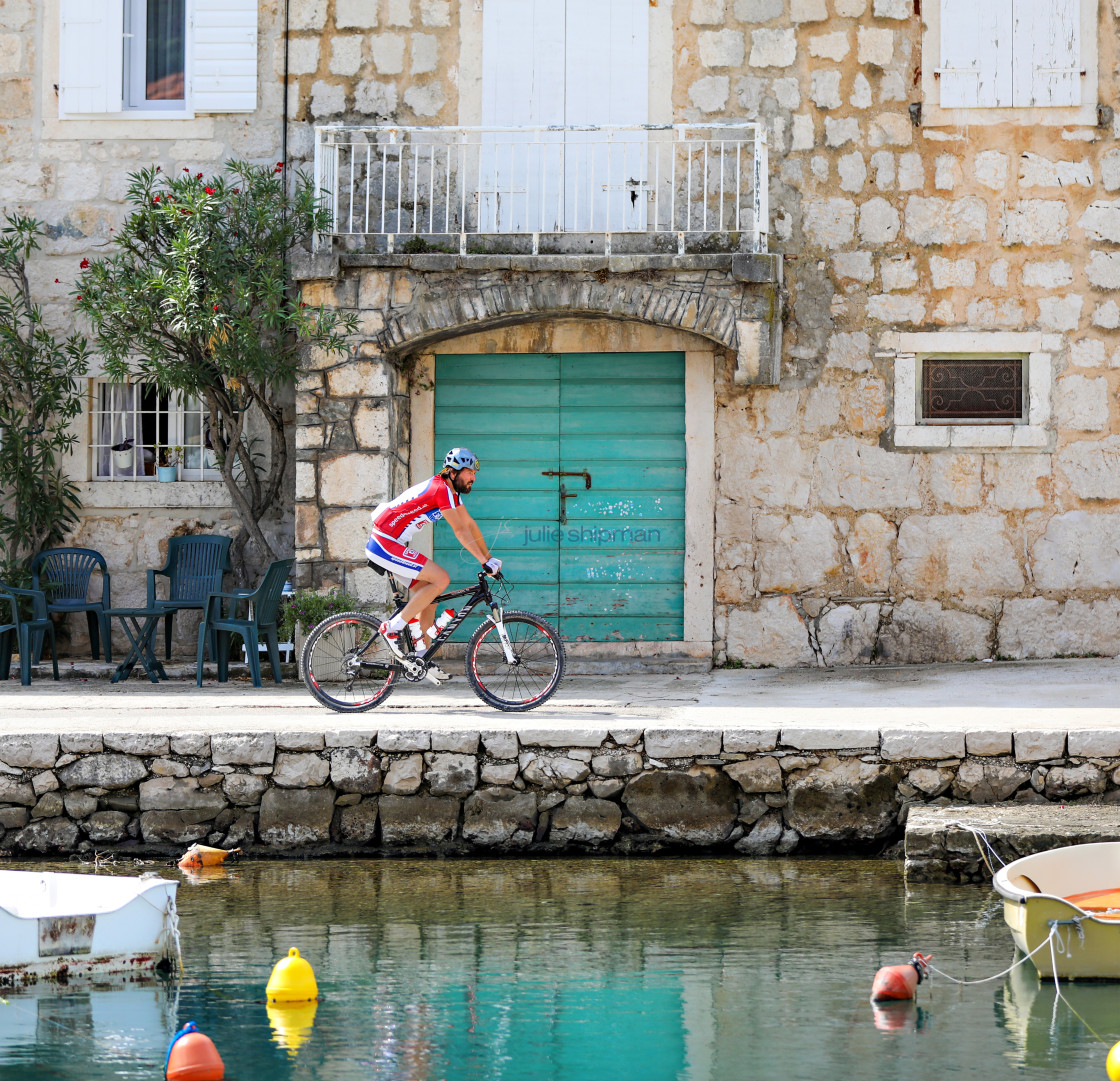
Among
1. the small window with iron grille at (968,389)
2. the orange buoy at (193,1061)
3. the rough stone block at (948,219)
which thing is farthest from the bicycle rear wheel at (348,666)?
the rough stone block at (948,219)

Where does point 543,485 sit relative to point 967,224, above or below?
below

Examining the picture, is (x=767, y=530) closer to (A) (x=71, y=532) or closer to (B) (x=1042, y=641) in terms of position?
(B) (x=1042, y=641)

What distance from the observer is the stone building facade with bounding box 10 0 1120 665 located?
35.9 feet

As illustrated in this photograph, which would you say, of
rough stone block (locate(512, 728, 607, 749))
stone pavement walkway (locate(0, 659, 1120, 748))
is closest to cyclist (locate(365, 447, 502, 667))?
stone pavement walkway (locate(0, 659, 1120, 748))

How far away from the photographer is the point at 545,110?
11258 millimetres

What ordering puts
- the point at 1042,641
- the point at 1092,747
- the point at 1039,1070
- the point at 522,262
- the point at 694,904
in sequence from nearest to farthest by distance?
the point at 1039,1070
the point at 694,904
the point at 1092,747
the point at 522,262
the point at 1042,641

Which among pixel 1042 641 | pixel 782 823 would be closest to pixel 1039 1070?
pixel 782 823

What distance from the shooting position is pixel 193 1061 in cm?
448

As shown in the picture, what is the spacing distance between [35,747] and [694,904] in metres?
3.55

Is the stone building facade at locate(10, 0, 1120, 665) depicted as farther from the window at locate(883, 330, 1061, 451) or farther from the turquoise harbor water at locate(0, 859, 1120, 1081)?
the turquoise harbor water at locate(0, 859, 1120, 1081)

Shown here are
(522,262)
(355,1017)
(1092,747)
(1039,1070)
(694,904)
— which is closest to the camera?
(1039,1070)

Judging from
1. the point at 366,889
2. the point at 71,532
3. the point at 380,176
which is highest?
the point at 380,176

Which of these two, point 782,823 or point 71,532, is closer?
point 782,823

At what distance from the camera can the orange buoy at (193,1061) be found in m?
4.48
